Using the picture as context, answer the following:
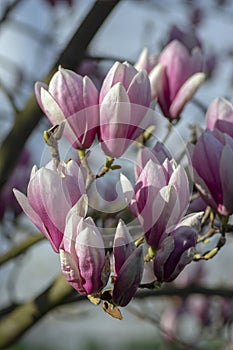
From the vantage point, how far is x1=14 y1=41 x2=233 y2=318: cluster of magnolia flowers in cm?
70

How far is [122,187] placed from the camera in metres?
0.78

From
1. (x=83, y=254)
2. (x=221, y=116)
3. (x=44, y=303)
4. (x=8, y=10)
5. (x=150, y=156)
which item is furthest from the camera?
(x=8, y=10)

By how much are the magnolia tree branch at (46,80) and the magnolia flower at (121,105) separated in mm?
507

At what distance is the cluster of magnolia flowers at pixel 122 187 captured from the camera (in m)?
0.70

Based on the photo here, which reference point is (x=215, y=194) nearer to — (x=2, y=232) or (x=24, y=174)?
(x=2, y=232)

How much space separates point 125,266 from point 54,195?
102mm

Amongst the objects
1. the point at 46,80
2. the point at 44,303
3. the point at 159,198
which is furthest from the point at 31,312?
the point at 159,198

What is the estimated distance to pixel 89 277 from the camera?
694 mm

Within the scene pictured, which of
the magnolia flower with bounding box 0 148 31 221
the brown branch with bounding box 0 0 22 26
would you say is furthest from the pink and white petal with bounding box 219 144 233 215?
the brown branch with bounding box 0 0 22 26

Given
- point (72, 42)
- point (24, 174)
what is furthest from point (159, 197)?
point (24, 174)

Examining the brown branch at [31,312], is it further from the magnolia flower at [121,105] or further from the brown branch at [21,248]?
the magnolia flower at [121,105]

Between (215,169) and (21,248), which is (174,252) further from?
(21,248)

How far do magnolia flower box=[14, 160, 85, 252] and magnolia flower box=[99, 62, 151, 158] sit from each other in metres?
0.12

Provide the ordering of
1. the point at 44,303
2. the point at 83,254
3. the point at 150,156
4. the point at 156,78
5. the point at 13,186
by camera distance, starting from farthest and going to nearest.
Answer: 1. the point at 13,186
2. the point at 44,303
3. the point at 156,78
4. the point at 150,156
5. the point at 83,254
